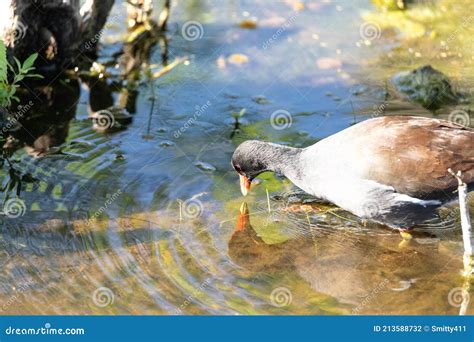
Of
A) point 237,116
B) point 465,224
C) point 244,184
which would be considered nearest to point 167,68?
point 237,116

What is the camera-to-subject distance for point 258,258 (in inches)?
233

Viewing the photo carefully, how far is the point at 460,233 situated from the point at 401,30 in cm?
403

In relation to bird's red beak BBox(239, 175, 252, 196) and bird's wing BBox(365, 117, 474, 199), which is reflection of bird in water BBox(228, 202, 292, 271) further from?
bird's wing BBox(365, 117, 474, 199)

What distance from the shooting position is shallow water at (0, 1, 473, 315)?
542 cm

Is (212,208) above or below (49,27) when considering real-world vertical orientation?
below

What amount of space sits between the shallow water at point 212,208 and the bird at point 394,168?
1.15 feet

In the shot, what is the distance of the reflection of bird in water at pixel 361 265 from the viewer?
215 inches

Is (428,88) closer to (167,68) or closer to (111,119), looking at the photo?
(167,68)

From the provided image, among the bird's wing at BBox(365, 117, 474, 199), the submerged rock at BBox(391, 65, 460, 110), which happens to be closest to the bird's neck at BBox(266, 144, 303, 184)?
the bird's wing at BBox(365, 117, 474, 199)

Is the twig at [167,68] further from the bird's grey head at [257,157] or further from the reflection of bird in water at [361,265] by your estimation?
the reflection of bird in water at [361,265]

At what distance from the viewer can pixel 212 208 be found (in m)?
6.43

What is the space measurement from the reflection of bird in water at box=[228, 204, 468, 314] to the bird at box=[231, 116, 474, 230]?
0.76ft

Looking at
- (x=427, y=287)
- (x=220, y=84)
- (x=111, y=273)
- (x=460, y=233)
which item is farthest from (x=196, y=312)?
(x=220, y=84)

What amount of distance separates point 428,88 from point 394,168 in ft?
8.17
